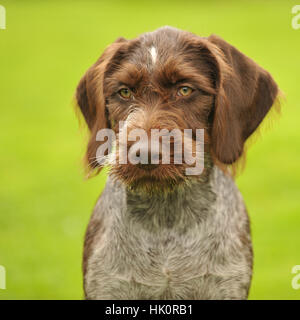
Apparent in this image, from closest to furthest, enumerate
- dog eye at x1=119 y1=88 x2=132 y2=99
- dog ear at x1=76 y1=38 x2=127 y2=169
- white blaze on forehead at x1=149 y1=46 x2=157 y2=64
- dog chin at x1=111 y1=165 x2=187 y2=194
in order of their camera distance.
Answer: dog chin at x1=111 y1=165 x2=187 y2=194
white blaze on forehead at x1=149 y1=46 x2=157 y2=64
dog eye at x1=119 y1=88 x2=132 y2=99
dog ear at x1=76 y1=38 x2=127 y2=169

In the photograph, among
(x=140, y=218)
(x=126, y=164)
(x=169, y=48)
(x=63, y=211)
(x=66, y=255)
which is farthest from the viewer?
(x=63, y=211)

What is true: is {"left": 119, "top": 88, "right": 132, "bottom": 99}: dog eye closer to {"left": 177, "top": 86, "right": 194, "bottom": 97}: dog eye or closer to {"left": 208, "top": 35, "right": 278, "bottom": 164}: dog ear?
{"left": 177, "top": 86, "right": 194, "bottom": 97}: dog eye

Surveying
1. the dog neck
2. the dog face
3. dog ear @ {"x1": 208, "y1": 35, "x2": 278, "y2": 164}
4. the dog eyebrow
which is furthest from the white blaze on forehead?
the dog neck

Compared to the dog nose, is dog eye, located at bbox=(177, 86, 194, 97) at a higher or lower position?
higher

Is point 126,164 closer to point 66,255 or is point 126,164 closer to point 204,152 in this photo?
point 204,152

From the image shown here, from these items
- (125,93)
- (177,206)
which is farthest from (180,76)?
(177,206)

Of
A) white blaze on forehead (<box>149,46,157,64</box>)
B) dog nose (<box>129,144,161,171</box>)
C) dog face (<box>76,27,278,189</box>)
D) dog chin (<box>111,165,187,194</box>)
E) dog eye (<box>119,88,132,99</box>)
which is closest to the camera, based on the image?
dog nose (<box>129,144,161,171</box>)

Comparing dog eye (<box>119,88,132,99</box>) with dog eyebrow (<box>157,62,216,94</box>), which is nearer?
dog eyebrow (<box>157,62,216,94</box>)

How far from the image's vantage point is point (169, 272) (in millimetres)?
4770

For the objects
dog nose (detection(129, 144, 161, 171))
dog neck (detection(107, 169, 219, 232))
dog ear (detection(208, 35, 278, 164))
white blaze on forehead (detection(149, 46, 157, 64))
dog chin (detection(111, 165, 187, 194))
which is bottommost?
dog neck (detection(107, 169, 219, 232))

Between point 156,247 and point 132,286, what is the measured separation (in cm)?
31

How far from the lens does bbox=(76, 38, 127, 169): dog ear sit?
481cm

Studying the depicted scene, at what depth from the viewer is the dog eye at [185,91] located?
451 centimetres

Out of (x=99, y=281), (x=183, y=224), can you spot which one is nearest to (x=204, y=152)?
(x=183, y=224)
